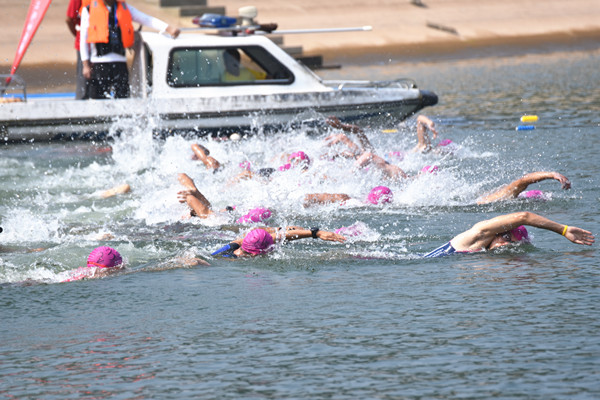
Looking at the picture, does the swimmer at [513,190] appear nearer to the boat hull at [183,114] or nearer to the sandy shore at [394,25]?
the boat hull at [183,114]

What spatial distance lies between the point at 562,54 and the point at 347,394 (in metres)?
29.2

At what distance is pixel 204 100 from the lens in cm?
1598

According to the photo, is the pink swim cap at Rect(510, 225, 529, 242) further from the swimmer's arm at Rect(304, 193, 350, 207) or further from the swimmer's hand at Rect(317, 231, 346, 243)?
the swimmer's arm at Rect(304, 193, 350, 207)

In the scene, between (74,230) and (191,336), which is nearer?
(191,336)

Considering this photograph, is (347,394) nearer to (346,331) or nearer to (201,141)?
(346,331)

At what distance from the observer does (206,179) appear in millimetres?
14477

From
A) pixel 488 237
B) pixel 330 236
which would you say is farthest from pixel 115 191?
pixel 488 237

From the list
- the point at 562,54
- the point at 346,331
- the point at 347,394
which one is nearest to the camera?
the point at 347,394

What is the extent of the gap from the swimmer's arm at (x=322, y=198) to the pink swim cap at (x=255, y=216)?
77 cm

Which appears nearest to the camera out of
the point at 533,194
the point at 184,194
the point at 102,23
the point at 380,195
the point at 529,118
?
the point at 184,194

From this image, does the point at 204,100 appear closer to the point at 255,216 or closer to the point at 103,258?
the point at 255,216

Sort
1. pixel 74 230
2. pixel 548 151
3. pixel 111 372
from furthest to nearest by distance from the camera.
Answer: pixel 548 151, pixel 74 230, pixel 111 372

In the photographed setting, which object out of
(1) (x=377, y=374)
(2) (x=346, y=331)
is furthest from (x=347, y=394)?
(2) (x=346, y=331)

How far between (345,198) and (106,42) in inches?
224
